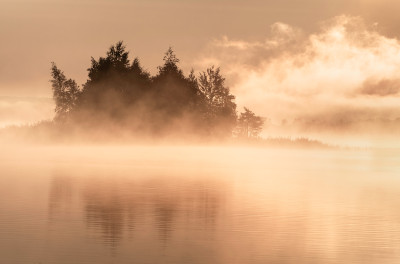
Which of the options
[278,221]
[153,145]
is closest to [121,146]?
[153,145]

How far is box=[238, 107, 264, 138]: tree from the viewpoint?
125950mm

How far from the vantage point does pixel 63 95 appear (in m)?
102

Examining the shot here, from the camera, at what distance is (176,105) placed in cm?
9212

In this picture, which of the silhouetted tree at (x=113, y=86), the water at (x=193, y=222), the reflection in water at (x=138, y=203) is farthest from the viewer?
the silhouetted tree at (x=113, y=86)

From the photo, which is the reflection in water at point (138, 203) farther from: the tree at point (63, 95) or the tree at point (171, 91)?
the tree at point (63, 95)

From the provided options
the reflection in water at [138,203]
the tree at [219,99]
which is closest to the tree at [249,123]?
the tree at [219,99]

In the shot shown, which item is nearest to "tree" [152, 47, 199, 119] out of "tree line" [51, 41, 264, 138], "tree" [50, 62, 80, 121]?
"tree line" [51, 41, 264, 138]

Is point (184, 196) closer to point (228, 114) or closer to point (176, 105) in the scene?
point (176, 105)

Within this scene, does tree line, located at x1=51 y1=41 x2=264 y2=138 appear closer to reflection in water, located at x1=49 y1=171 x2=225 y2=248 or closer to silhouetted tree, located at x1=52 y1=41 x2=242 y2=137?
silhouetted tree, located at x1=52 y1=41 x2=242 y2=137

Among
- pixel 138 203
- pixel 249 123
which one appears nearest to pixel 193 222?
pixel 138 203

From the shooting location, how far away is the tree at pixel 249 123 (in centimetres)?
12595

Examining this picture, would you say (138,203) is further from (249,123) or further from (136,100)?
(249,123)

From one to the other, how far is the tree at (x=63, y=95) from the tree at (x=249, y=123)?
106 ft

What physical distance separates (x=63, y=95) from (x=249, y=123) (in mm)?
40229
